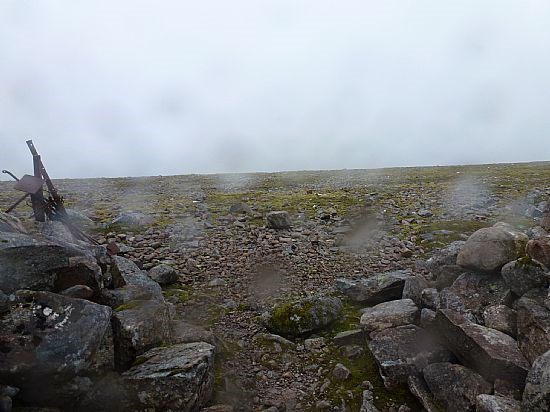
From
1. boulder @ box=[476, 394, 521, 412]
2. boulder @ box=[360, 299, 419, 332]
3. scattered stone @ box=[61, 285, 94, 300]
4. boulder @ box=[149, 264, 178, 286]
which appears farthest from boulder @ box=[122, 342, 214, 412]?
boulder @ box=[149, 264, 178, 286]

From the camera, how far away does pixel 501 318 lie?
33.1ft

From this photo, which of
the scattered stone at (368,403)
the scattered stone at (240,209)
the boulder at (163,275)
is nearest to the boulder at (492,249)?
the scattered stone at (368,403)

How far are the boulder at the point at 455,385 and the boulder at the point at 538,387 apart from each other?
91 centimetres

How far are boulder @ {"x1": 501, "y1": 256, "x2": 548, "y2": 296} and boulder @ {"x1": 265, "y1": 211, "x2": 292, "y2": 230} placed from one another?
1126 centimetres

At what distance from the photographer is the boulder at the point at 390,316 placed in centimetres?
1147

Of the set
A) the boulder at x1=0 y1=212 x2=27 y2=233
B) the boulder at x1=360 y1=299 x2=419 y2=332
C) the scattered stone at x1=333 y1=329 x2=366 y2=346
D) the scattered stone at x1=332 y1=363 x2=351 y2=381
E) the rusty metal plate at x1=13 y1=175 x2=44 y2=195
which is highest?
the rusty metal plate at x1=13 y1=175 x2=44 y2=195

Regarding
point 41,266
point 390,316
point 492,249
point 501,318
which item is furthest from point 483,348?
point 41,266

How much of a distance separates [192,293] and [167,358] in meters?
5.44

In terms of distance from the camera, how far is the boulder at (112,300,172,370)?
930 centimetres

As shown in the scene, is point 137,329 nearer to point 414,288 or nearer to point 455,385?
point 455,385

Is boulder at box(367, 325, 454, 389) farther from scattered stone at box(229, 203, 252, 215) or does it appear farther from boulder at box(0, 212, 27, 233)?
scattered stone at box(229, 203, 252, 215)

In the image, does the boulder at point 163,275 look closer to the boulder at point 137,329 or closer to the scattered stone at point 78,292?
the boulder at point 137,329

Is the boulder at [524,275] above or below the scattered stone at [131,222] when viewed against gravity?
below

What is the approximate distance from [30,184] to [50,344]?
667 centimetres
